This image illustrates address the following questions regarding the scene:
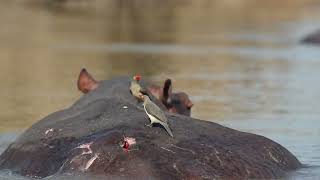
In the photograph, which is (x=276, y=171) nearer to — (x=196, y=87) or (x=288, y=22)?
(x=196, y=87)

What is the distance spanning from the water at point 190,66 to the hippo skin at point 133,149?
0.22 metres

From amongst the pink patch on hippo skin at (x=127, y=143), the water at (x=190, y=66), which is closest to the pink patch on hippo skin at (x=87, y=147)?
the pink patch on hippo skin at (x=127, y=143)

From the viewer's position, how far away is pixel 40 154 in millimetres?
7234

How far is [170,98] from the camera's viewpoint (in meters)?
9.11

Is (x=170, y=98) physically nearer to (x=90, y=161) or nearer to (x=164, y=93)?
(x=164, y=93)

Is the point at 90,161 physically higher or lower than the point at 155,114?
lower

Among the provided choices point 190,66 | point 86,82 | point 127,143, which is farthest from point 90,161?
point 190,66

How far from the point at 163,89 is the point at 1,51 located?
1978 cm

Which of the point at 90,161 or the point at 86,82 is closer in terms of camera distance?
the point at 90,161

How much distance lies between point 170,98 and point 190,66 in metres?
13.5

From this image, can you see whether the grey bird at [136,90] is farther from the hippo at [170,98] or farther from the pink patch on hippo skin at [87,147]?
the pink patch on hippo skin at [87,147]

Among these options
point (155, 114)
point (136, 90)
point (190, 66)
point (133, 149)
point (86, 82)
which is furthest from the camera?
point (190, 66)

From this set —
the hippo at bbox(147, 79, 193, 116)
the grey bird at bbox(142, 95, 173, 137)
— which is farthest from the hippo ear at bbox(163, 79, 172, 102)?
the grey bird at bbox(142, 95, 173, 137)

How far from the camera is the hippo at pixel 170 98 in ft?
28.9
